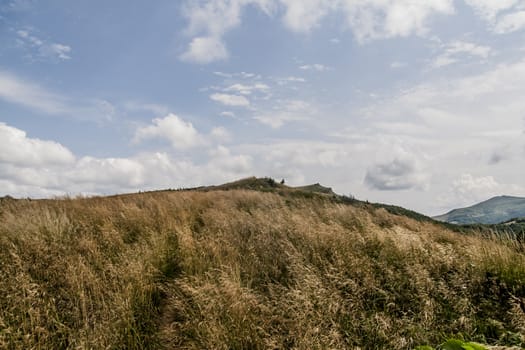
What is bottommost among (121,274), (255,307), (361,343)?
(361,343)

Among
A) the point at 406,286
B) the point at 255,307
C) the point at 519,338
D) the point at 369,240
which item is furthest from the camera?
the point at 369,240

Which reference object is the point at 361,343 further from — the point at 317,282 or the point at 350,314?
the point at 317,282

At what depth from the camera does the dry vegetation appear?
342cm

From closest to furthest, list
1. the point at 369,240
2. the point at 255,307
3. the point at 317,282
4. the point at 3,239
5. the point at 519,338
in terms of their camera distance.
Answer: the point at 519,338
the point at 255,307
the point at 317,282
the point at 3,239
the point at 369,240

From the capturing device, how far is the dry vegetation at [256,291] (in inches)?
135

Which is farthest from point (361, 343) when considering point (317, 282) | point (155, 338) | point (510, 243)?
point (510, 243)

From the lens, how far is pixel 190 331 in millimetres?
3553

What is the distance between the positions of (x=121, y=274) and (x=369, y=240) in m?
4.48

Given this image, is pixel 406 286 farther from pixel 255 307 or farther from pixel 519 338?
pixel 255 307

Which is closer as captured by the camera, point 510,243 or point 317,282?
point 317,282

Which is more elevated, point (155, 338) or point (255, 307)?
point (255, 307)

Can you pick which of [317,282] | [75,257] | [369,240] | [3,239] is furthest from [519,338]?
[3,239]

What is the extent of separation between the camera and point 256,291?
171 inches

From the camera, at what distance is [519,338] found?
344cm
